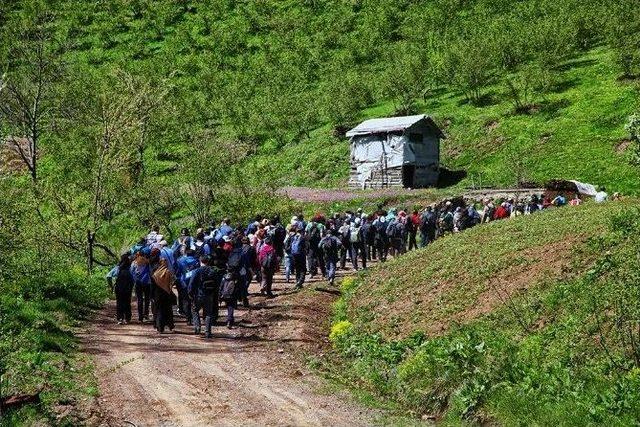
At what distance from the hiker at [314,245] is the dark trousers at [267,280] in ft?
8.15

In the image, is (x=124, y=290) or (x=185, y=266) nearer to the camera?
(x=185, y=266)

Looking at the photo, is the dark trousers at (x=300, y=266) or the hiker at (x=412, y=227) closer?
the dark trousers at (x=300, y=266)

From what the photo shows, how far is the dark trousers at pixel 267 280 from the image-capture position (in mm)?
21891

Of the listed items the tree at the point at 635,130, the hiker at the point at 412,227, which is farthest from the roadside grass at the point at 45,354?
the hiker at the point at 412,227

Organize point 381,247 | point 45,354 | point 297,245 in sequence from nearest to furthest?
point 45,354
point 297,245
point 381,247

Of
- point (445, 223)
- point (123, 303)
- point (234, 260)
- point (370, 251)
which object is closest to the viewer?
point (123, 303)

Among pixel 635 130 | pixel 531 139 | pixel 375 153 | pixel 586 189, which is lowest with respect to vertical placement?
Answer: pixel 586 189

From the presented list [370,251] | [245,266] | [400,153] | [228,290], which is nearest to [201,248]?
[245,266]

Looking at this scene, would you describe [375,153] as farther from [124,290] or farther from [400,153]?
[124,290]

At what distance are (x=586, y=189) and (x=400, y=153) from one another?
17.5m

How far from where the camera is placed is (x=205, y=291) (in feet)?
54.5

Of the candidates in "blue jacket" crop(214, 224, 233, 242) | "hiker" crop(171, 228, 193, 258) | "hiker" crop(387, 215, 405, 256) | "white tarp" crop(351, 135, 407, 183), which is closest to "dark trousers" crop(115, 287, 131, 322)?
"hiker" crop(171, 228, 193, 258)

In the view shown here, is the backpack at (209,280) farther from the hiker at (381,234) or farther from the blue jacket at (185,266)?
the hiker at (381,234)

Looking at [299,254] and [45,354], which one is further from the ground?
[299,254]
